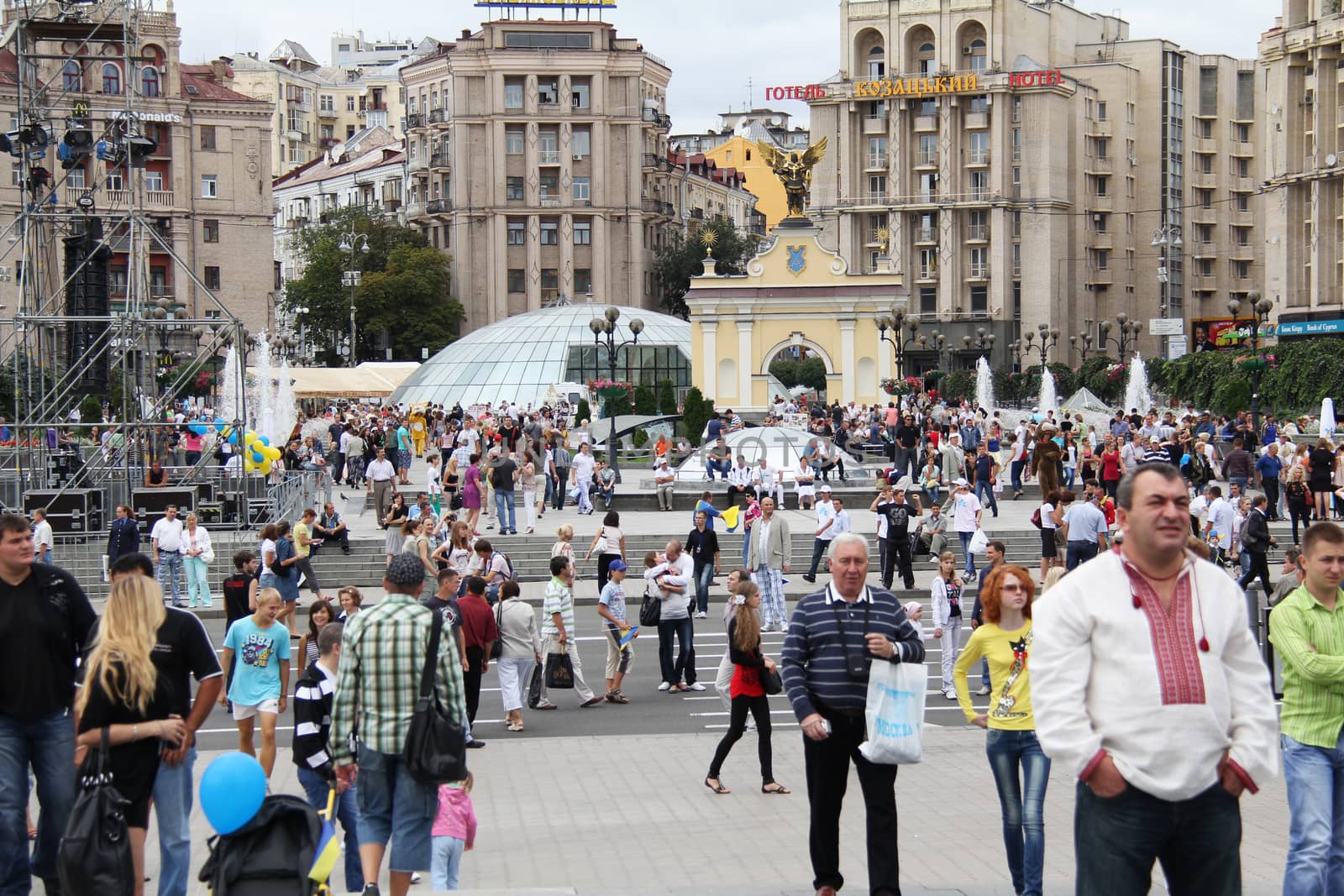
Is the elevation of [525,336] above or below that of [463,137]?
below

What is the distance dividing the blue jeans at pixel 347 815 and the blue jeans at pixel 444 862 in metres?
0.60

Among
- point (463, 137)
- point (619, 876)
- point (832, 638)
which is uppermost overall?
point (463, 137)

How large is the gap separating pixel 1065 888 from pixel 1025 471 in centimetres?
3028

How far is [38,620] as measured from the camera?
6.77 meters

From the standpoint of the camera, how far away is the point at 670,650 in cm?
1589

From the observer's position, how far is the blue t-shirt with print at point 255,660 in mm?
10742

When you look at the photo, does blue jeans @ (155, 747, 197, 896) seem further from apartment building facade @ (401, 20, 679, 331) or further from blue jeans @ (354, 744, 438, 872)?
apartment building facade @ (401, 20, 679, 331)

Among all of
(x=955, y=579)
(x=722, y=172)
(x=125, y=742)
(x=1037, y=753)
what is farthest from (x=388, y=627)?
(x=722, y=172)

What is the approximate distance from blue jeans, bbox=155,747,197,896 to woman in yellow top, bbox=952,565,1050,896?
11.6 feet

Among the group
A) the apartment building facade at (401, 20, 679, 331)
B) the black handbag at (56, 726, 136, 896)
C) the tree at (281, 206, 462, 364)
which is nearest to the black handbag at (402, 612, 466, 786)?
the black handbag at (56, 726, 136, 896)

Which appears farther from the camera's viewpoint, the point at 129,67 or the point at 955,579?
the point at 129,67

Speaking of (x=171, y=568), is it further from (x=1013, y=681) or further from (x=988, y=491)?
(x=1013, y=681)

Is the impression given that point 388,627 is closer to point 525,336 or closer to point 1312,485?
point 1312,485

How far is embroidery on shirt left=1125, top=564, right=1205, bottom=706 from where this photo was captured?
15.4 feet
